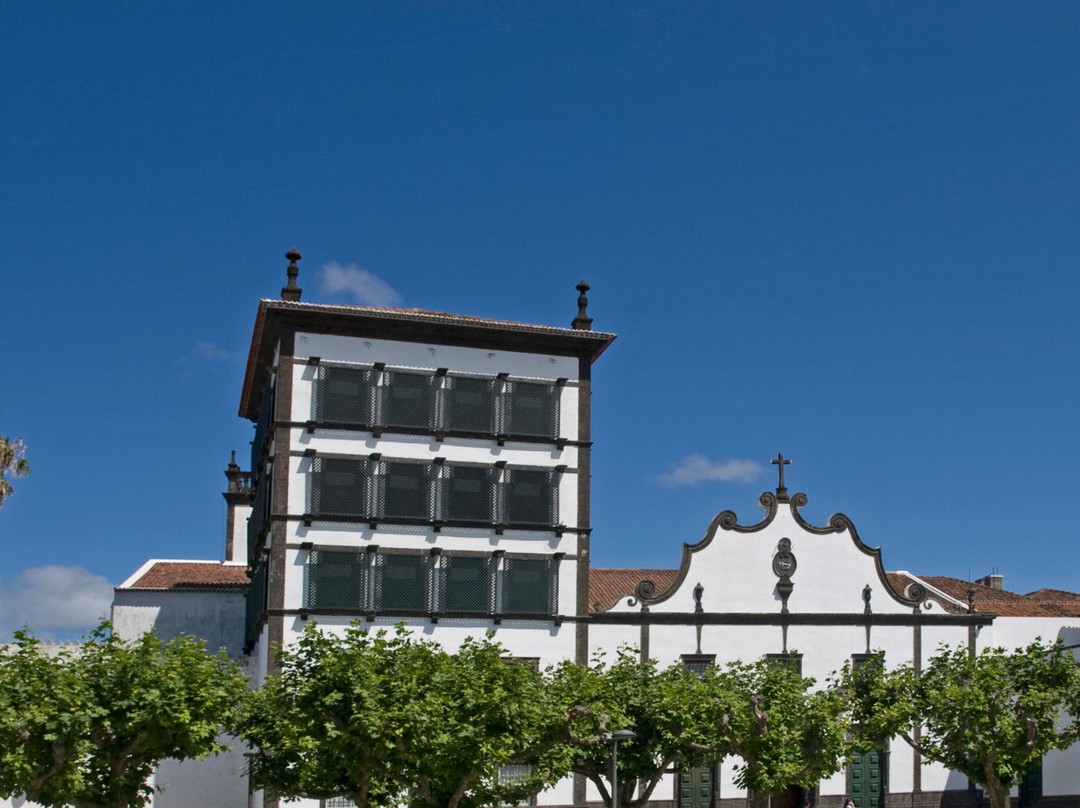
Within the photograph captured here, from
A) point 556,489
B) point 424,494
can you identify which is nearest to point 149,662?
point 424,494

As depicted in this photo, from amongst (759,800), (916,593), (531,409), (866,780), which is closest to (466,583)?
(531,409)

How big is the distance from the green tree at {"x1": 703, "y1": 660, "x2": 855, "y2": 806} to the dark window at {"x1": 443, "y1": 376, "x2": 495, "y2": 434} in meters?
9.35

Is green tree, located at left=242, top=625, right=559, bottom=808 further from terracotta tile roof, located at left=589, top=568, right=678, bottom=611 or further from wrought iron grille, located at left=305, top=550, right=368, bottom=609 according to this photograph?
terracotta tile roof, located at left=589, top=568, right=678, bottom=611

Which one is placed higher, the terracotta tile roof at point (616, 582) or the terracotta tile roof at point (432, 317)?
the terracotta tile roof at point (432, 317)

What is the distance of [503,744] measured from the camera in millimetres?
31266

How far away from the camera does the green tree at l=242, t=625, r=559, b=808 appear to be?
101 feet

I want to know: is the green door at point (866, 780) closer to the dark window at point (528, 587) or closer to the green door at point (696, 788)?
the green door at point (696, 788)

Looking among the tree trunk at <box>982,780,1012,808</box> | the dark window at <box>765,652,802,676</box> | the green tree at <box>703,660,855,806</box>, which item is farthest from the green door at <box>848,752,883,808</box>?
the green tree at <box>703,660,855,806</box>

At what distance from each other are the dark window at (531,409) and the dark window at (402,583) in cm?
467

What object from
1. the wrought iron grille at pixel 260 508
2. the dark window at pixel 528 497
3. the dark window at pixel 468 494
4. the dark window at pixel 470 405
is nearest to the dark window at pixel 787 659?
the dark window at pixel 528 497

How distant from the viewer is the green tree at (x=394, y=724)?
3077 cm

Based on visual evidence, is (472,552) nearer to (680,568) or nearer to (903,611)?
(680,568)

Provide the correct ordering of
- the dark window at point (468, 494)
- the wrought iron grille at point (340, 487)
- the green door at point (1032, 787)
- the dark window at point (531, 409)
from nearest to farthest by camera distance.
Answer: the wrought iron grille at point (340, 487), the dark window at point (468, 494), the dark window at point (531, 409), the green door at point (1032, 787)

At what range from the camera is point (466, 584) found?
130 feet
